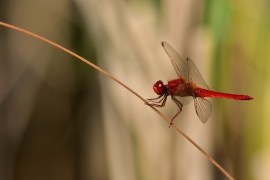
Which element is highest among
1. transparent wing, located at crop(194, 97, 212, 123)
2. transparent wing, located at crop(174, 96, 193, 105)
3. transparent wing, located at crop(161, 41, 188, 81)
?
transparent wing, located at crop(161, 41, 188, 81)

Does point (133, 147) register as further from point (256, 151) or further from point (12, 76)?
point (12, 76)

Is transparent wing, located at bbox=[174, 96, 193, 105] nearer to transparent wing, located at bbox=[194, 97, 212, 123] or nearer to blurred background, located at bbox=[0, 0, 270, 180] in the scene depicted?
transparent wing, located at bbox=[194, 97, 212, 123]

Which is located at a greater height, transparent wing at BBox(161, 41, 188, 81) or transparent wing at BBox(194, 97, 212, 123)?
transparent wing at BBox(161, 41, 188, 81)

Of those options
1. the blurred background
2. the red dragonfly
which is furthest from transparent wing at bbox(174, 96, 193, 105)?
the blurred background

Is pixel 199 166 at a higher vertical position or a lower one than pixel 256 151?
lower

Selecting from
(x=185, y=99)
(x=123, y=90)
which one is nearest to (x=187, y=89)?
(x=185, y=99)

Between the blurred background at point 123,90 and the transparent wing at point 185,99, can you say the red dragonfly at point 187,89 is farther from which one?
the blurred background at point 123,90

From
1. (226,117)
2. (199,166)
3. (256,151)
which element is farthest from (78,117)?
(256,151)
